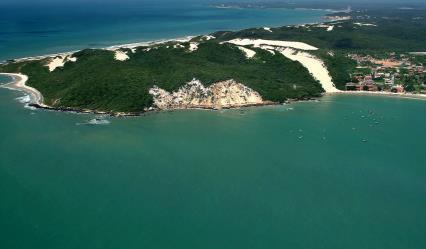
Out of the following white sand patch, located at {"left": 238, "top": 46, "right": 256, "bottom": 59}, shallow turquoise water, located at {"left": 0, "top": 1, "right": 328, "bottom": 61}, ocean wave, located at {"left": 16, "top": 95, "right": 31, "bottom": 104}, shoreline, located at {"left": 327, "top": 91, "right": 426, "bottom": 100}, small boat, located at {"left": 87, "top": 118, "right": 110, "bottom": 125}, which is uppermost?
white sand patch, located at {"left": 238, "top": 46, "right": 256, "bottom": 59}

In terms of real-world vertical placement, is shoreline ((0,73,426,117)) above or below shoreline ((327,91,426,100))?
above

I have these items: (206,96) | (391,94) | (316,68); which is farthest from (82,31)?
(391,94)

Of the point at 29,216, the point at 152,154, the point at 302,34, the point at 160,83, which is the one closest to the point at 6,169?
the point at 29,216

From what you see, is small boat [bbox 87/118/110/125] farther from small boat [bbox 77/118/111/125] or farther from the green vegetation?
the green vegetation

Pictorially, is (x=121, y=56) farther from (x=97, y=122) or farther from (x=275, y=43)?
(x=275, y=43)

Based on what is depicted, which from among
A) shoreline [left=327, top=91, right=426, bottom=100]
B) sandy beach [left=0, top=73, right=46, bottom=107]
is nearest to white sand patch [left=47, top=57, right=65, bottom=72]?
sandy beach [left=0, top=73, right=46, bottom=107]

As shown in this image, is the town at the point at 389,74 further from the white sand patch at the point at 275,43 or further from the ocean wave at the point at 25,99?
the ocean wave at the point at 25,99
